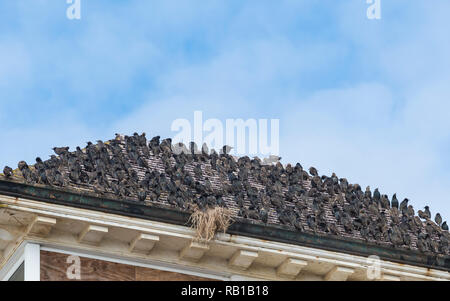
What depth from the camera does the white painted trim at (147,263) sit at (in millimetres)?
23016

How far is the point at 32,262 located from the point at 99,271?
112 centimetres

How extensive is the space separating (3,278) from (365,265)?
5869 millimetres

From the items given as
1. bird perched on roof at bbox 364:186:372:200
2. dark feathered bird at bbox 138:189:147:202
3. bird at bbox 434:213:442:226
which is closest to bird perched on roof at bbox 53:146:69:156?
dark feathered bird at bbox 138:189:147:202

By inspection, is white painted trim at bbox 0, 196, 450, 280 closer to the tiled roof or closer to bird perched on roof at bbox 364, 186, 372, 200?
the tiled roof

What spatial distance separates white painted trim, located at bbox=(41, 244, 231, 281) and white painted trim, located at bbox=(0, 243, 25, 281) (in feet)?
1.23

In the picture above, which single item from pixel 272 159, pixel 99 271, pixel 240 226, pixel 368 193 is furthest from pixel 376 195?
pixel 99 271

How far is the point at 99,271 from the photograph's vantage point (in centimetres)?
2311

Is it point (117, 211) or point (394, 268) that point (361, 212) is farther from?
point (117, 211)

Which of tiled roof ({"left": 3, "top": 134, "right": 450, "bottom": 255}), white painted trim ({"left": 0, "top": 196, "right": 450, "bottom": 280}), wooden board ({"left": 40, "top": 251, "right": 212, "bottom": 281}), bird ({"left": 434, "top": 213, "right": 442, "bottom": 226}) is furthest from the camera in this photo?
bird ({"left": 434, "top": 213, "right": 442, "bottom": 226})

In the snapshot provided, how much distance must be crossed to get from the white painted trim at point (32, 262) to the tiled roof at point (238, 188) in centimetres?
103

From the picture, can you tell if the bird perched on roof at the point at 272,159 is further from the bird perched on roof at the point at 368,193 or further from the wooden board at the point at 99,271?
the wooden board at the point at 99,271

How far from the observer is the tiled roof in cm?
2355

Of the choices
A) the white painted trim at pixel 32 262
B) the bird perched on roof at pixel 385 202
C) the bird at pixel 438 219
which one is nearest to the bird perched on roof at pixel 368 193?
the bird perched on roof at pixel 385 202

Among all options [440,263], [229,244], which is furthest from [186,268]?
[440,263]
